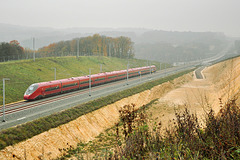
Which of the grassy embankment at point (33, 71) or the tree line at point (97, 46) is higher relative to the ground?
the tree line at point (97, 46)

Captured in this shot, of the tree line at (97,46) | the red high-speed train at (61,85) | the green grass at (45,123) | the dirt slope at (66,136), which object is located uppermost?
the tree line at (97,46)

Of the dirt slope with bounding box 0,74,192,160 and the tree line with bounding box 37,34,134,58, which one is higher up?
the tree line with bounding box 37,34,134,58

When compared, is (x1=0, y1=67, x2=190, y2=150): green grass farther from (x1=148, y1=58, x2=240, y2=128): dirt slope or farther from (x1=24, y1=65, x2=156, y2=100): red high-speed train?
(x1=148, y1=58, x2=240, y2=128): dirt slope

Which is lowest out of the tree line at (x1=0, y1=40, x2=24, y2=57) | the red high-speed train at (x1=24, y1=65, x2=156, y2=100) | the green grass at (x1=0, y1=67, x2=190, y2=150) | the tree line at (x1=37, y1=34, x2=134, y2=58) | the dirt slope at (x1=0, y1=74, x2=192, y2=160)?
the dirt slope at (x1=0, y1=74, x2=192, y2=160)

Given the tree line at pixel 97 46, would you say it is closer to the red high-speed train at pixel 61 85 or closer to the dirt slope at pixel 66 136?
the red high-speed train at pixel 61 85

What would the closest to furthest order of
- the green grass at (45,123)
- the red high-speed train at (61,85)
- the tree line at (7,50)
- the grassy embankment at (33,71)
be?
the green grass at (45,123) < the red high-speed train at (61,85) < the grassy embankment at (33,71) < the tree line at (7,50)

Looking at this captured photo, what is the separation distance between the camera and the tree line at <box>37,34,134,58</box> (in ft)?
352

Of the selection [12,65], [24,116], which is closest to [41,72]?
[12,65]

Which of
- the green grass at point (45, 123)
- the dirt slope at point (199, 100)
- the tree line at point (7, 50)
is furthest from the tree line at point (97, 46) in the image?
the green grass at point (45, 123)

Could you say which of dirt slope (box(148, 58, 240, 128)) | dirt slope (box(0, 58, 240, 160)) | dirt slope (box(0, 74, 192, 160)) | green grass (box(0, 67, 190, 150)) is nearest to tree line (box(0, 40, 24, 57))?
green grass (box(0, 67, 190, 150))

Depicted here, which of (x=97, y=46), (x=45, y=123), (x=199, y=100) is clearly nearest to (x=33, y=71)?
(x=45, y=123)

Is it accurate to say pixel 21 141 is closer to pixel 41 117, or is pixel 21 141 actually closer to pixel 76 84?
pixel 41 117

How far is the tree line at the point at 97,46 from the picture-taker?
10738cm

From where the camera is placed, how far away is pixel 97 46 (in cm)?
11169
